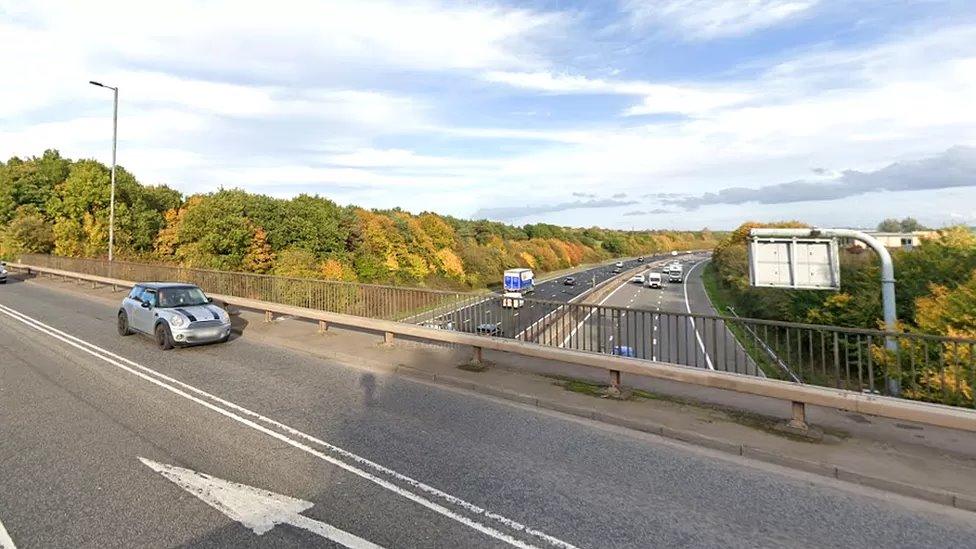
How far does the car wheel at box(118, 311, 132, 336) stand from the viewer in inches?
508

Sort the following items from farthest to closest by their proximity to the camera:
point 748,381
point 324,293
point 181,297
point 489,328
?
point 324,293, point 181,297, point 489,328, point 748,381

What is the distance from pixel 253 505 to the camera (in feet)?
14.9

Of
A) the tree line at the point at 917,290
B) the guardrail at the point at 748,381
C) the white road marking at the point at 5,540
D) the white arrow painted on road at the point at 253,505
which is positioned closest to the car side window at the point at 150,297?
the guardrail at the point at 748,381

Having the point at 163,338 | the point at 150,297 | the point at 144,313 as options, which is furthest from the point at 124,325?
the point at 163,338

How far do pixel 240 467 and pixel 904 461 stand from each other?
6.98 meters

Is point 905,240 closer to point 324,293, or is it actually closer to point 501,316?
point 501,316

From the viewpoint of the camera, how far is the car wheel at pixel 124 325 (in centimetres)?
1289

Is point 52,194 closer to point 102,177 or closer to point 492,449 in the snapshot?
point 102,177

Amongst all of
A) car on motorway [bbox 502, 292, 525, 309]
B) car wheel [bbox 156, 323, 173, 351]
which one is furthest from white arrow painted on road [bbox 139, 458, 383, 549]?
car wheel [bbox 156, 323, 173, 351]

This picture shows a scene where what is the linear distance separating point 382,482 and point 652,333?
596 centimetres

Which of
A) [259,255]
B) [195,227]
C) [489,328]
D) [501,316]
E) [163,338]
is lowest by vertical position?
[163,338]

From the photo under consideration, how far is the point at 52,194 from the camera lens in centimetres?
4644

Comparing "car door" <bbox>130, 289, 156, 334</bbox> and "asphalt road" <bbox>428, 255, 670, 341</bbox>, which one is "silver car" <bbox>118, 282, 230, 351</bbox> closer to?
"car door" <bbox>130, 289, 156, 334</bbox>

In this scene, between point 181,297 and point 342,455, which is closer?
point 342,455
